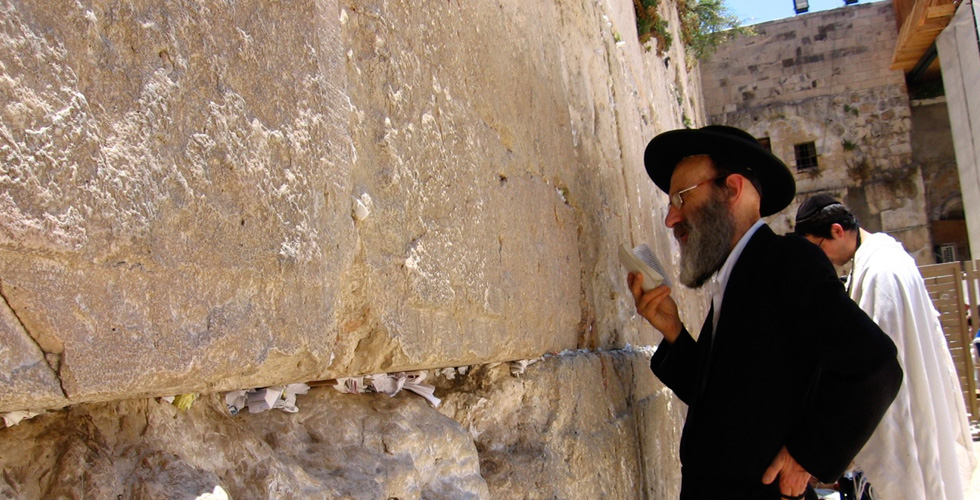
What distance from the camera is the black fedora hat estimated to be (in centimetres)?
236

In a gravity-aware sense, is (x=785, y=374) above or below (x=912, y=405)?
above

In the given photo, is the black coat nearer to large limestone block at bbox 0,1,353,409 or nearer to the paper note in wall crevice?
the paper note in wall crevice

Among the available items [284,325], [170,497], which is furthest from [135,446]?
[284,325]

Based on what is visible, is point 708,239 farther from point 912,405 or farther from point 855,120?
point 855,120

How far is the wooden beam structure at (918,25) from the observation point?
11543 millimetres

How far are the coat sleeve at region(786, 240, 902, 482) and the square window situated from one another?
1705 centimetres

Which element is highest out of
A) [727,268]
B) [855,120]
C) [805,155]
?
[855,120]

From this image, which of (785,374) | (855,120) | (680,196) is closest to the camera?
(785,374)

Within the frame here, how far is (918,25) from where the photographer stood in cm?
1254

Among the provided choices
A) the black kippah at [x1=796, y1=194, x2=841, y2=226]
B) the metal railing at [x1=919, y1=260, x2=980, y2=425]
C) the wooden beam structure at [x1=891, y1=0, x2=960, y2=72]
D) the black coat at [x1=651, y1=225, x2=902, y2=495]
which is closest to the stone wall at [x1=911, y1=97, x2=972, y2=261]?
the wooden beam structure at [x1=891, y1=0, x2=960, y2=72]

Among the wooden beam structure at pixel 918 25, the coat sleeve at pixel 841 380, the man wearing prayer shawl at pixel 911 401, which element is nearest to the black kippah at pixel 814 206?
the man wearing prayer shawl at pixel 911 401

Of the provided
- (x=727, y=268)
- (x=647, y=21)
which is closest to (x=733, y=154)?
(x=727, y=268)

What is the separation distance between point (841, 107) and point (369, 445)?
18.5m

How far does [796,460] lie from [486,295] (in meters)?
0.97
